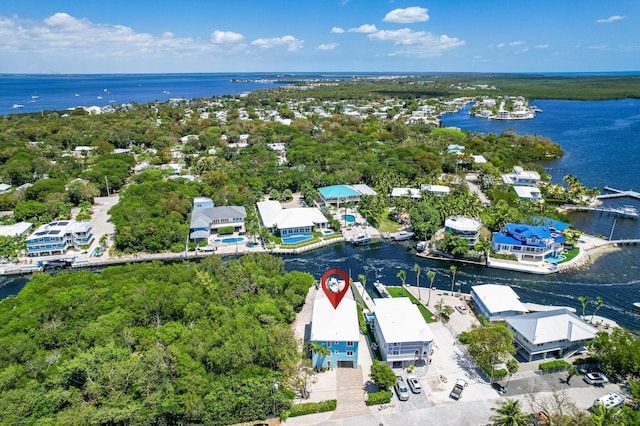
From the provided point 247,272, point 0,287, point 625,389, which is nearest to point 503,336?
point 625,389

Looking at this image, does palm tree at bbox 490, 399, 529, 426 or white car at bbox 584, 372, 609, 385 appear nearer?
palm tree at bbox 490, 399, 529, 426

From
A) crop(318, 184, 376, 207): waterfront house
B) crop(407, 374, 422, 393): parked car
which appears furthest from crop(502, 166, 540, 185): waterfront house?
crop(407, 374, 422, 393): parked car

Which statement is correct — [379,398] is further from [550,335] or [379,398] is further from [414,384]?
[550,335]

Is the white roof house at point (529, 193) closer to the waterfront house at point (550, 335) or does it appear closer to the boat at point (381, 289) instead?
the waterfront house at point (550, 335)

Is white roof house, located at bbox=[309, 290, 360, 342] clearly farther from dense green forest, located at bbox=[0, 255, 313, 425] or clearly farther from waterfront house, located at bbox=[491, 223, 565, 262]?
waterfront house, located at bbox=[491, 223, 565, 262]

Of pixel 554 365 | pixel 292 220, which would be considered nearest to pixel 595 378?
pixel 554 365

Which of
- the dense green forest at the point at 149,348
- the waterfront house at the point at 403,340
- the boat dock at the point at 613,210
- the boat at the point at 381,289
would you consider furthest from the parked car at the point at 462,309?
the boat dock at the point at 613,210
